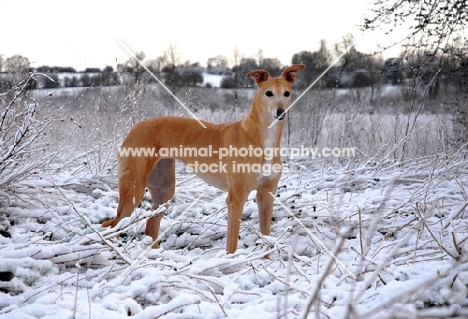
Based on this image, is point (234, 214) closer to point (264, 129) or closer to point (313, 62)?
point (264, 129)

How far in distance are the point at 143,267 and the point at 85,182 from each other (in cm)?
340

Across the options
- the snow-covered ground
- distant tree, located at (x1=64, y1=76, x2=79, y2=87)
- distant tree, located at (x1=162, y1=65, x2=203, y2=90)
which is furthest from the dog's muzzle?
distant tree, located at (x1=162, y1=65, x2=203, y2=90)

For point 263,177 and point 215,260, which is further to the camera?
point 263,177

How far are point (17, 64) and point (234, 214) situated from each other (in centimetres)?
396

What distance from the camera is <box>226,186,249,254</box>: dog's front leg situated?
362 cm

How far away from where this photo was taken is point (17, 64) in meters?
5.53

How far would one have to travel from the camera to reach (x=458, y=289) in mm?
1680

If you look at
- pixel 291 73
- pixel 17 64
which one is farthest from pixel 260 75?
pixel 17 64

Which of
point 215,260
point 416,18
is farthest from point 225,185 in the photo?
point 416,18

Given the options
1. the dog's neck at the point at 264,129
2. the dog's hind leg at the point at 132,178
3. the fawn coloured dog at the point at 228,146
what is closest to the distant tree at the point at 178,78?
the fawn coloured dog at the point at 228,146

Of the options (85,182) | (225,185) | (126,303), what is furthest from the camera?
(85,182)

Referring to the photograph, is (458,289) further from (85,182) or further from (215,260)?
(85,182)

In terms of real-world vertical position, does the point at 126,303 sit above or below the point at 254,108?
below

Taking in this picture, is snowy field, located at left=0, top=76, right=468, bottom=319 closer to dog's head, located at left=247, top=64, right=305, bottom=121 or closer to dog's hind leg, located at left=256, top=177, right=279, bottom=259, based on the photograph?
dog's hind leg, located at left=256, top=177, right=279, bottom=259
